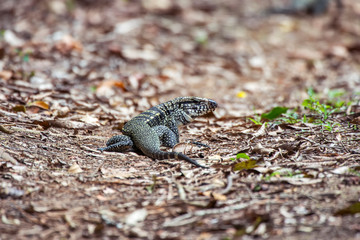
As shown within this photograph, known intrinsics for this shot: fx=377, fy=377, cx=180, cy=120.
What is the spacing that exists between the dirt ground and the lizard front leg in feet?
0.41

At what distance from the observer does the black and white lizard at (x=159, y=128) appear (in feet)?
16.8

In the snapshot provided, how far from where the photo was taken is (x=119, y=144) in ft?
17.4

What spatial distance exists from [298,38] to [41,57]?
8748mm

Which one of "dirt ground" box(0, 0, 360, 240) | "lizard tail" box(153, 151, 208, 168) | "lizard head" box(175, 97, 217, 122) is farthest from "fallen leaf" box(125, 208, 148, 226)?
"lizard head" box(175, 97, 217, 122)

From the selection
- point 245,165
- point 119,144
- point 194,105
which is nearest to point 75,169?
point 119,144

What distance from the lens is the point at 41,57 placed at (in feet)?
32.6

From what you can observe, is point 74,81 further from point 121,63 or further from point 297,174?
point 297,174

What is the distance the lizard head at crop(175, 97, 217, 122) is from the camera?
258 inches

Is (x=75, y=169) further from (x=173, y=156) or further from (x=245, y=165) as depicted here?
(x=245, y=165)

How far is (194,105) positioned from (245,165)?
2464mm

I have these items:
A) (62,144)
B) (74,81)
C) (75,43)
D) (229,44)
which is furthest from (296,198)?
(229,44)

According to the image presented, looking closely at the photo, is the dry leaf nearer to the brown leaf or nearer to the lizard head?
the lizard head

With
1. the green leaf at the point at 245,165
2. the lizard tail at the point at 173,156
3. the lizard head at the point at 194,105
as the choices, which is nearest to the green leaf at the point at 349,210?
the green leaf at the point at 245,165

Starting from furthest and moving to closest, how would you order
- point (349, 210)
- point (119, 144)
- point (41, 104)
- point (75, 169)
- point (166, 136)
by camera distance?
point (41, 104) < point (166, 136) < point (119, 144) < point (75, 169) < point (349, 210)
